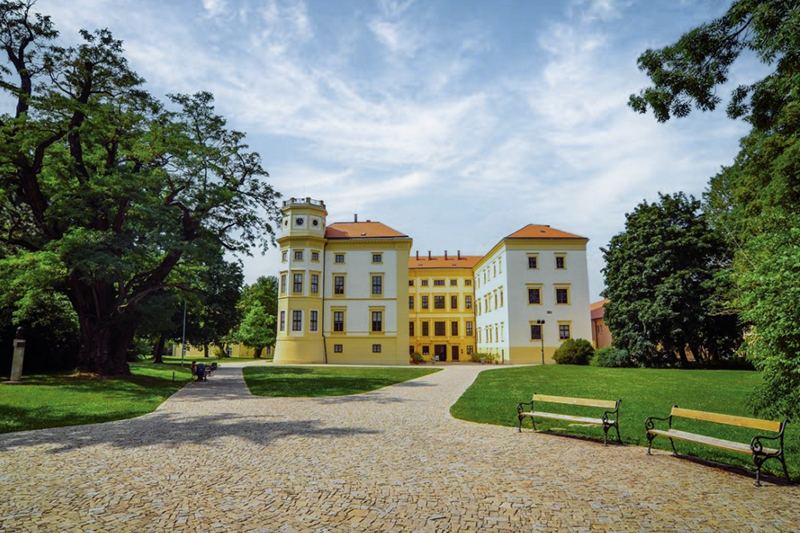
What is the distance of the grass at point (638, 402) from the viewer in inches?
342

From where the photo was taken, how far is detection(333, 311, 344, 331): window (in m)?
44.1

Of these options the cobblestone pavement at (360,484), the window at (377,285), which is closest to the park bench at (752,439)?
the cobblestone pavement at (360,484)

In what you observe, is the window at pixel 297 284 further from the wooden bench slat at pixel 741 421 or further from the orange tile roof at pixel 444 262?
the wooden bench slat at pixel 741 421

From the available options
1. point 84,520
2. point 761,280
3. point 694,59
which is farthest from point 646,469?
point 84,520

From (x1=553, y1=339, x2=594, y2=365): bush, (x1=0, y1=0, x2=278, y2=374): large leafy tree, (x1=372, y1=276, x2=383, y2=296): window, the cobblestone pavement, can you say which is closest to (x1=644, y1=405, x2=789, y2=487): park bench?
the cobblestone pavement

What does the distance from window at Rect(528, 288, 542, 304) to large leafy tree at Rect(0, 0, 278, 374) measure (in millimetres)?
27688

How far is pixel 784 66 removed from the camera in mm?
7988

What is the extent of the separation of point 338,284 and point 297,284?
3656 millimetres

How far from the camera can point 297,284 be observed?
43188 millimetres

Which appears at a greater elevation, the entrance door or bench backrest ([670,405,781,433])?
the entrance door

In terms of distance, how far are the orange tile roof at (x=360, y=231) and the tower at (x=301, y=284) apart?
1956 millimetres

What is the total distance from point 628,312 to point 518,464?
94.7 ft

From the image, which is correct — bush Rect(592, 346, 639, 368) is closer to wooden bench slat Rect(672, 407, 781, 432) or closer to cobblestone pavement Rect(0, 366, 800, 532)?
cobblestone pavement Rect(0, 366, 800, 532)

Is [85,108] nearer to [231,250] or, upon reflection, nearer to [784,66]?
[231,250]
